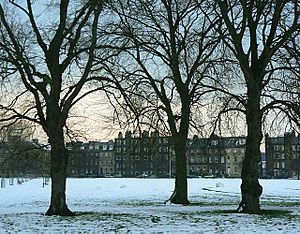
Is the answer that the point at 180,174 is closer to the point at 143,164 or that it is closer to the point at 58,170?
the point at 58,170

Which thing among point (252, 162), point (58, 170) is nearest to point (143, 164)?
point (252, 162)

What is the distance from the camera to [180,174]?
29.4 meters

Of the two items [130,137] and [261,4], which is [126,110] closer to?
[130,137]

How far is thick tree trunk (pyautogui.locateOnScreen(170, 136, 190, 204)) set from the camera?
29.2 m

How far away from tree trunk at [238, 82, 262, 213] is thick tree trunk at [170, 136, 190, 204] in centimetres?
721

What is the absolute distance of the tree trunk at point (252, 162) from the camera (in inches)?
865

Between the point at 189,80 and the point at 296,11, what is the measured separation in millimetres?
9054

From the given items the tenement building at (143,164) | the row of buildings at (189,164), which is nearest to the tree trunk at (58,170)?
the row of buildings at (189,164)

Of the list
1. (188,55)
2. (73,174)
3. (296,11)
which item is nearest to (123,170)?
(73,174)

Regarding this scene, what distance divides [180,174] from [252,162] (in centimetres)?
777

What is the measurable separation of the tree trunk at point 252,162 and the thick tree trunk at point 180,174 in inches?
284

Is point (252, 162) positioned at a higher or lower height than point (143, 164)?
lower

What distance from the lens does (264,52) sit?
22.4m

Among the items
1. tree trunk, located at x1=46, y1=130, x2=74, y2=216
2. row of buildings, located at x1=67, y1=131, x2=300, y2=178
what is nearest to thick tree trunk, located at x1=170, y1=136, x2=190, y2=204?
tree trunk, located at x1=46, y1=130, x2=74, y2=216
